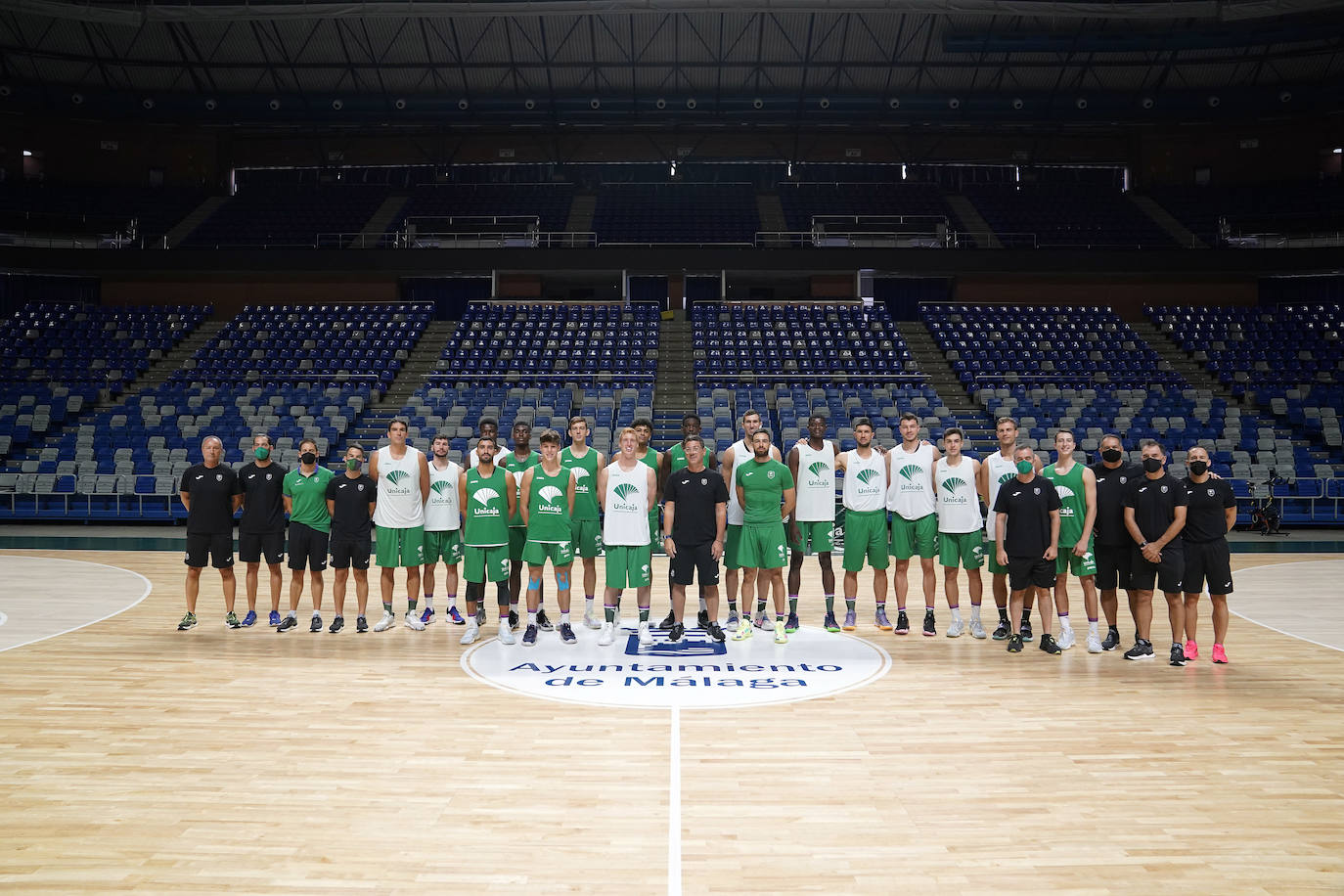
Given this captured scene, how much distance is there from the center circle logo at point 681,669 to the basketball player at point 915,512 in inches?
30.4

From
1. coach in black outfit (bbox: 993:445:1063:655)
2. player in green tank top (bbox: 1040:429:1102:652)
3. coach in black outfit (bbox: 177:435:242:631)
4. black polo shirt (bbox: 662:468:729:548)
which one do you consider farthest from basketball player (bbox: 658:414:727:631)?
coach in black outfit (bbox: 177:435:242:631)

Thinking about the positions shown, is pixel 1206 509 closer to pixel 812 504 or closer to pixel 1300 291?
pixel 812 504

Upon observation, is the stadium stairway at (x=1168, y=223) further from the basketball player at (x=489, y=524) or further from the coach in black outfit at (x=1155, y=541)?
the basketball player at (x=489, y=524)

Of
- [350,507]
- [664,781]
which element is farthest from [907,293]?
[664,781]

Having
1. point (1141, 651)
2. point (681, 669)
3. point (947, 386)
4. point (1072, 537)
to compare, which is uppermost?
point (947, 386)

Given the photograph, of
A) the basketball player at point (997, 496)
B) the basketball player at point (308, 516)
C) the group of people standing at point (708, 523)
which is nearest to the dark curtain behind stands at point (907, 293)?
the group of people standing at point (708, 523)

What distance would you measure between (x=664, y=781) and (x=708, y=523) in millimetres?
3024

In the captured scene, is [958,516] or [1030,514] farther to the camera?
[958,516]

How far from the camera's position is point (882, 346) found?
20.5m

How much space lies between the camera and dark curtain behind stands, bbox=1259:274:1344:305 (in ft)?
81.4

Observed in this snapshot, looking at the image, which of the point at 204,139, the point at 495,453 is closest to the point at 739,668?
the point at 495,453

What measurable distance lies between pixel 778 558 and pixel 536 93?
2172 cm

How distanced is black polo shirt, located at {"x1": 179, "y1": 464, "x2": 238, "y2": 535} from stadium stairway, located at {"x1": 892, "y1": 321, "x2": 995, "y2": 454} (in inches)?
472

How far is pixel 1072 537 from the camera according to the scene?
761 centimetres
